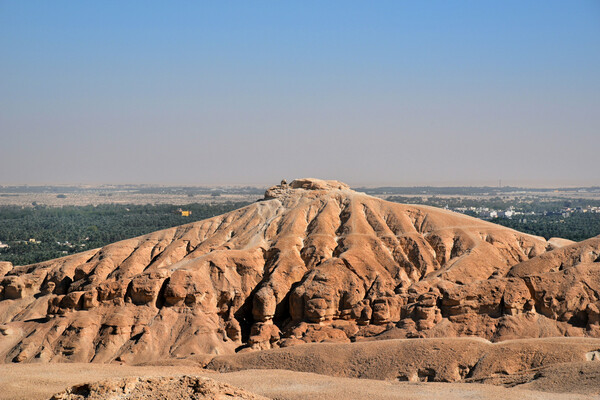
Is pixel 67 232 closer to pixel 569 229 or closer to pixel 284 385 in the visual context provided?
pixel 569 229

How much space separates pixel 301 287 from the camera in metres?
68.0

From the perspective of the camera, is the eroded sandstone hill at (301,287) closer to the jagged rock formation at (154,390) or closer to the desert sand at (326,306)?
the desert sand at (326,306)

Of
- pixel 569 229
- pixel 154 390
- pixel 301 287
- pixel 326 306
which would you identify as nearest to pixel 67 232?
pixel 301 287

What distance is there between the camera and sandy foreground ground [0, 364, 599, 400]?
41.5 metres

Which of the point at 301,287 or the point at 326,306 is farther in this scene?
the point at 301,287

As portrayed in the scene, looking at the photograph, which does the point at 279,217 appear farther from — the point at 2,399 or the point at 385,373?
the point at 2,399

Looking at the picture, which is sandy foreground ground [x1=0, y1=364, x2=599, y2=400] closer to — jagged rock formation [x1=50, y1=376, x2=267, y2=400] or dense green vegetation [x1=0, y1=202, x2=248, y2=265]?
jagged rock formation [x1=50, y1=376, x2=267, y2=400]

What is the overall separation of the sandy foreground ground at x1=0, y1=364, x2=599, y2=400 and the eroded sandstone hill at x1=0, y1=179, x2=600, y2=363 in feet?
40.3

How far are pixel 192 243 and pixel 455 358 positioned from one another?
4059cm

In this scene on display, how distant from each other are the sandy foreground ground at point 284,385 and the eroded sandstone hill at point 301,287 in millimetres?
12286

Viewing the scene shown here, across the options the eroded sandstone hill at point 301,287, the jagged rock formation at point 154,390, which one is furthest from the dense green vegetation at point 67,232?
the jagged rock formation at point 154,390

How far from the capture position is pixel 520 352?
163ft

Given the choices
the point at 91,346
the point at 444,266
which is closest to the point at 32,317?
the point at 91,346

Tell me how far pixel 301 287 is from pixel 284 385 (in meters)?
23.6
